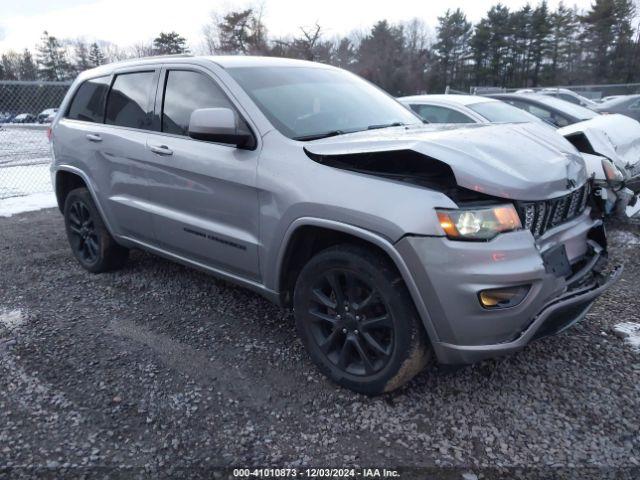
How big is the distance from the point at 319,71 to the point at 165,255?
5.96ft

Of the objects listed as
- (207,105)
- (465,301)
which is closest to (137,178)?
(207,105)

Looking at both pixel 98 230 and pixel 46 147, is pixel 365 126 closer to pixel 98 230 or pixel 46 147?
pixel 98 230

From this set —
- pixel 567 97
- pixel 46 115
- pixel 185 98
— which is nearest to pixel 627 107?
pixel 567 97

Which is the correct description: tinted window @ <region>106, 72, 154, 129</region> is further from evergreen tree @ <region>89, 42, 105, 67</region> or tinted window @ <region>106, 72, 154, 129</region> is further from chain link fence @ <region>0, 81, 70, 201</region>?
evergreen tree @ <region>89, 42, 105, 67</region>

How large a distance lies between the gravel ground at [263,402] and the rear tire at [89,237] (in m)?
0.74

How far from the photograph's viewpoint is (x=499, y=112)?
639 centimetres

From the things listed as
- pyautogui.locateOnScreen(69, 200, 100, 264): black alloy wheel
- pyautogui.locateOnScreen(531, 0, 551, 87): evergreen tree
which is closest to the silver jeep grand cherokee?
pyautogui.locateOnScreen(69, 200, 100, 264): black alloy wheel

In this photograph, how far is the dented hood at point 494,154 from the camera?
2303 mm

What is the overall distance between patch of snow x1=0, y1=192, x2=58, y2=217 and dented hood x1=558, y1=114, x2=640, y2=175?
7.47m

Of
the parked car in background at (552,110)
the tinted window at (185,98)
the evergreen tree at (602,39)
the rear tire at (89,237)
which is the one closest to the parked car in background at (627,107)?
the parked car in background at (552,110)

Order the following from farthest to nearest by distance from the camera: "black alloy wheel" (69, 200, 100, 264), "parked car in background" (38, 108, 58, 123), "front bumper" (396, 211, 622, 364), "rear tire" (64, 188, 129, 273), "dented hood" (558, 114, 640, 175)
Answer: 1. "parked car in background" (38, 108, 58, 123)
2. "dented hood" (558, 114, 640, 175)
3. "black alloy wheel" (69, 200, 100, 264)
4. "rear tire" (64, 188, 129, 273)
5. "front bumper" (396, 211, 622, 364)

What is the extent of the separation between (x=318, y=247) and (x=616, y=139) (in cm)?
485

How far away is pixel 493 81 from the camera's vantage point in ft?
184

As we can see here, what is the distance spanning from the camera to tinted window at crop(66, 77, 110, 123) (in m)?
4.25
